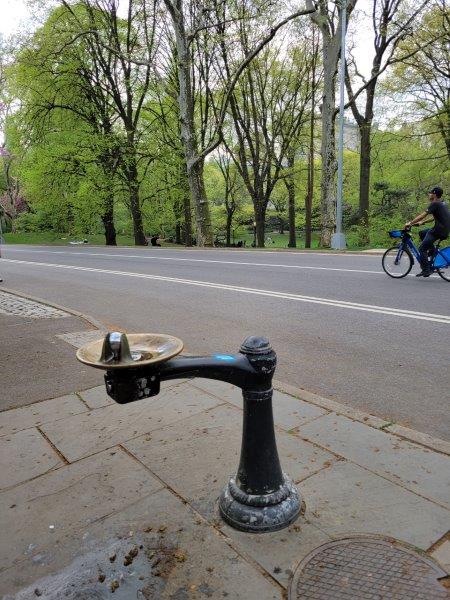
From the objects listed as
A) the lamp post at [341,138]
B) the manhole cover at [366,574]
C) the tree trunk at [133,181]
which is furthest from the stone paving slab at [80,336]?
the tree trunk at [133,181]

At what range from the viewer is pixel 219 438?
3072 mm

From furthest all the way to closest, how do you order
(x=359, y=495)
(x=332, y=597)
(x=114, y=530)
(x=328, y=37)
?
1. (x=328, y=37)
2. (x=359, y=495)
3. (x=114, y=530)
4. (x=332, y=597)

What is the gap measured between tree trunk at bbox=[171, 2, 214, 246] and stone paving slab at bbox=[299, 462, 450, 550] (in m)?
22.3

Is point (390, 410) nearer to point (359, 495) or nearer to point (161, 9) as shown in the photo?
point (359, 495)

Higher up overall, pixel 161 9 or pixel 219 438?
pixel 161 9

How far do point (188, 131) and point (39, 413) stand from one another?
858 inches

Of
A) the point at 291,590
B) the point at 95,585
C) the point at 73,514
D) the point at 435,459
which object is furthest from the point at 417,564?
the point at 73,514

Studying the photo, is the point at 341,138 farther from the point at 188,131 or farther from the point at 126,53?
the point at 126,53

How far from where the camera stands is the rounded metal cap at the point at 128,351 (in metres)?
1.84

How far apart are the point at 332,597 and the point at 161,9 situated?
28.7 m

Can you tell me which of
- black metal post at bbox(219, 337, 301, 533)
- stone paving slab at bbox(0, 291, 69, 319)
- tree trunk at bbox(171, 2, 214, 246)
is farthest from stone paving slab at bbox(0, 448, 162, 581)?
tree trunk at bbox(171, 2, 214, 246)

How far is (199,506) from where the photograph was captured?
2.38m

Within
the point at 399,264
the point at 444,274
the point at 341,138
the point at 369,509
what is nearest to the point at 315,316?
the point at 399,264

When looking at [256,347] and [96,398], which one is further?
[96,398]
